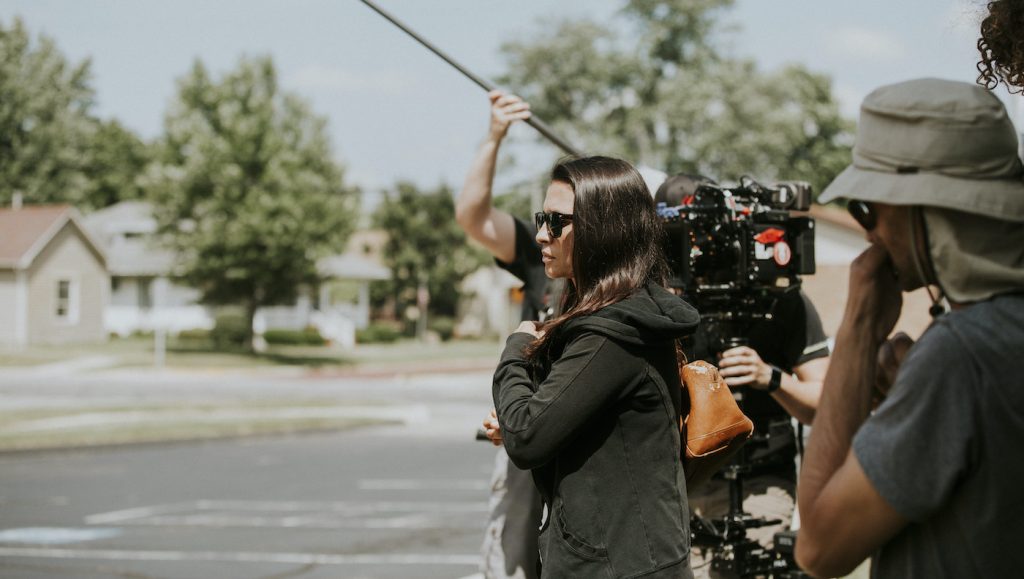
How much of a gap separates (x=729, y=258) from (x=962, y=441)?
2.02 m

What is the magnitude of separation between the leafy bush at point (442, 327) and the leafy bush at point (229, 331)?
Answer: 1498 cm

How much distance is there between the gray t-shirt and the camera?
4.70ft

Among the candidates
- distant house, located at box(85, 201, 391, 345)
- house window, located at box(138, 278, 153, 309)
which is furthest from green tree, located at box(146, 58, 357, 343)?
house window, located at box(138, 278, 153, 309)

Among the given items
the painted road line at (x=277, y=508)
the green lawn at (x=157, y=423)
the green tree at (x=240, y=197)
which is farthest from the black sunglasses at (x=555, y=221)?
the green tree at (x=240, y=197)

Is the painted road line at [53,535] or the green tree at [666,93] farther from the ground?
the green tree at [666,93]

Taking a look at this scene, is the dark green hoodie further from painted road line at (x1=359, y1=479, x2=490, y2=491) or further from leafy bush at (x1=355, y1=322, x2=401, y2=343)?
leafy bush at (x1=355, y1=322, x2=401, y2=343)

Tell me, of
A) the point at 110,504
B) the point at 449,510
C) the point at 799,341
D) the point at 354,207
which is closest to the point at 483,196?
the point at 799,341

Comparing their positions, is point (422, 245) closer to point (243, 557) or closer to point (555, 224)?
point (243, 557)

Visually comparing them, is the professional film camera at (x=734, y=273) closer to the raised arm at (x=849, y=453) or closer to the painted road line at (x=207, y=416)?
the raised arm at (x=849, y=453)

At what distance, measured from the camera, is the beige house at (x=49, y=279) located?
3719 cm

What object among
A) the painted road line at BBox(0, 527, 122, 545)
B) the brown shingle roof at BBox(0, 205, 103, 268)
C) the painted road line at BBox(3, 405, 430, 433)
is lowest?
the painted road line at BBox(3, 405, 430, 433)

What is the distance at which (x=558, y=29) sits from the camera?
4262 cm

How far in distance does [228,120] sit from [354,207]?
527 centimetres

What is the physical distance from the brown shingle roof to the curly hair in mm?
39570
